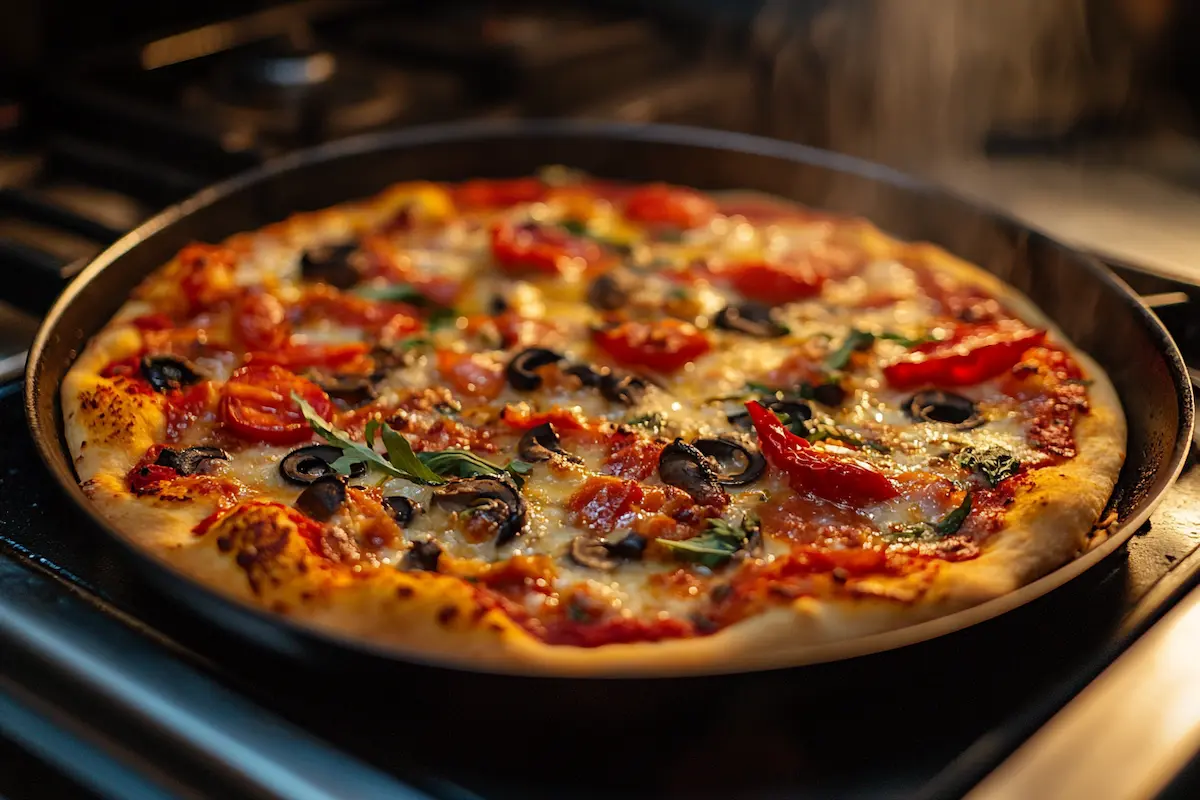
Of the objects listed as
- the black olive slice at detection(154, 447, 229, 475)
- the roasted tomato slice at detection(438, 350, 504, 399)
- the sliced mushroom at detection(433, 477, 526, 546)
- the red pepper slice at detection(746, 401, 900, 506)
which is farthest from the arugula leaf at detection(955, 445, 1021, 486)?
the black olive slice at detection(154, 447, 229, 475)

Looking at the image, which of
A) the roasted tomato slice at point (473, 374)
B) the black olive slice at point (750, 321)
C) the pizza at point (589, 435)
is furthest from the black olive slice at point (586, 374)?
the black olive slice at point (750, 321)

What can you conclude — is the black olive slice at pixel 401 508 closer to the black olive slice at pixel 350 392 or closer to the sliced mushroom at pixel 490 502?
the sliced mushroom at pixel 490 502

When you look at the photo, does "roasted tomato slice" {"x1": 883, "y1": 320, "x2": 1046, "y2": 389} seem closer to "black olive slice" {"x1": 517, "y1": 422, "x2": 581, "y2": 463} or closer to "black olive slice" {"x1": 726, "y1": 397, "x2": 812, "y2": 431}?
"black olive slice" {"x1": 726, "y1": 397, "x2": 812, "y2": 431}

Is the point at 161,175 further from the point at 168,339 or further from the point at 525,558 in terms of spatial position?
the point at 525,558

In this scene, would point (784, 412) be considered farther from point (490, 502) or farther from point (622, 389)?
point (490, 502)

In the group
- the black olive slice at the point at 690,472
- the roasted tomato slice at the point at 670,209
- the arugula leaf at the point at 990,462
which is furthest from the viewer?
the roasted tomato slice at the point at 670,209
